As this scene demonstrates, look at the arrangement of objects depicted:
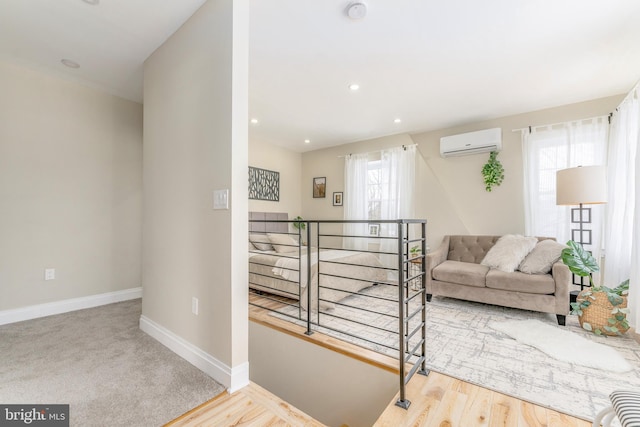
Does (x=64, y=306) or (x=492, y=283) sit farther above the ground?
(x=492, y=283)

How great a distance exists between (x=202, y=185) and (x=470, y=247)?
357 centimetres

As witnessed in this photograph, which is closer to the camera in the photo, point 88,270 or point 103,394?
point 103,394

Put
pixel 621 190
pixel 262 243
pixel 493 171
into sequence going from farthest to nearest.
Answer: pixel 493 171 → pixel 262 243 → pixel 621 190

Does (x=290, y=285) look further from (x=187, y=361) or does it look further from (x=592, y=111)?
(x=592, y=111)

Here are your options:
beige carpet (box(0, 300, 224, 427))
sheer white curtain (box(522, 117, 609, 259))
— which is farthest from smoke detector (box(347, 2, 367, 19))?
sheer white curtain (box(522, 117, 609, 259))

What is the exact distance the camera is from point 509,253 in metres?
3.15

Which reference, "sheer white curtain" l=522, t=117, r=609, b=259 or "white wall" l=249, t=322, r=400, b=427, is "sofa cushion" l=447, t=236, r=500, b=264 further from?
"white wall" l=249, t=322, r=400, b=427

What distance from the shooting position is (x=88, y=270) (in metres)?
3.02

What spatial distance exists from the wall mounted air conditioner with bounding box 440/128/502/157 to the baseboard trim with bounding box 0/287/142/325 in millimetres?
4695

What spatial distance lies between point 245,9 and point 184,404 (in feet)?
7.62

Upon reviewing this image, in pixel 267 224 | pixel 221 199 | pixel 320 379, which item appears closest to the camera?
pixel 221 199

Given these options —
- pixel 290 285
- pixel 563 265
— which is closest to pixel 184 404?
pixel 290 285

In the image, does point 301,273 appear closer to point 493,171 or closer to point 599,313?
point 599,313

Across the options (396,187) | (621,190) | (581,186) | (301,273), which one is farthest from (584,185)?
(301,273)
